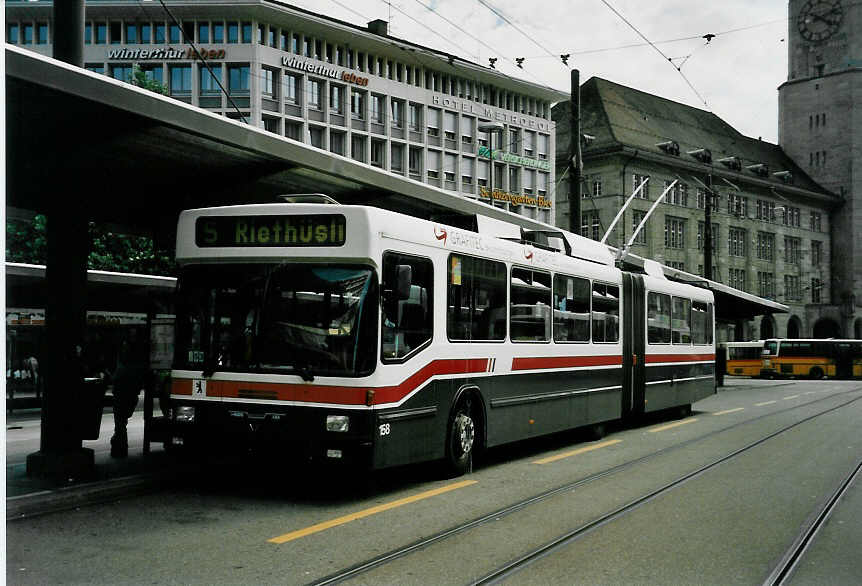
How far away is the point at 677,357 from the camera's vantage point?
63.9ft

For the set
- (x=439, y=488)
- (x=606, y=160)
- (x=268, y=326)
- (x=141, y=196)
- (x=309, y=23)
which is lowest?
(x=439, y=488)

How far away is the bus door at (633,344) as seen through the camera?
16406mm

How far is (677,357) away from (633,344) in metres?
3.14

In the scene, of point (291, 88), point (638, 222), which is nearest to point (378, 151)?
point (291, 88)

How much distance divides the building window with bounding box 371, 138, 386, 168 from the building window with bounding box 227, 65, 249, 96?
9.16 m

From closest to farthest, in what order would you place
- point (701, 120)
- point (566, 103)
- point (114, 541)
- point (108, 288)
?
point (114, 541)
point (108, 288)
point (566, 103)
point (701, 120)

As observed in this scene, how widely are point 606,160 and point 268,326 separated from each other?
66.1 m

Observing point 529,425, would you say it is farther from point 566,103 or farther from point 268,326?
point 566,103

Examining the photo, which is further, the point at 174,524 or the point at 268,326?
the point at 268,326

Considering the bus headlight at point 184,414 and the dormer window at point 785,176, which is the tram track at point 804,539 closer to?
the bus headlight at point 184,414

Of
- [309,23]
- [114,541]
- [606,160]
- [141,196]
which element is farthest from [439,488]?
[606,160]

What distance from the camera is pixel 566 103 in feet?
273

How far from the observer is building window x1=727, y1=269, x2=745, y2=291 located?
3241 inches

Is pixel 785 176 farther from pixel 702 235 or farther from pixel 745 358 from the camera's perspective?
pixel 745 358
